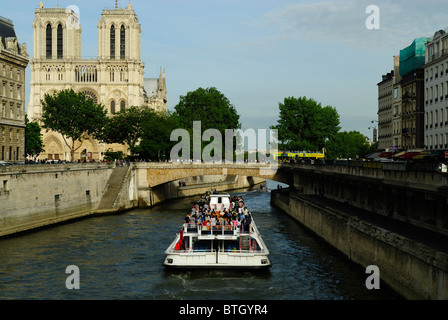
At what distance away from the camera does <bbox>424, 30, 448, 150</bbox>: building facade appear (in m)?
64.4

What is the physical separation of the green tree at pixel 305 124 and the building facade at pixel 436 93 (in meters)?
48.7

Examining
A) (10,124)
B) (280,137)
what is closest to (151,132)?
(280,137)

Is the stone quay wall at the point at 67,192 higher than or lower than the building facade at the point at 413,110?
lower

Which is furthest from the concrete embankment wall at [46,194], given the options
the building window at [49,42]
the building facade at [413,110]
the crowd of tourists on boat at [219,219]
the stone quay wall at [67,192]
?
the building window at [49,42]

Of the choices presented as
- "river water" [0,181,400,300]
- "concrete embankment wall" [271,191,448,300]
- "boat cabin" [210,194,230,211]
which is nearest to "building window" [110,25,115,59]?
"river water" [0,181,400,300]

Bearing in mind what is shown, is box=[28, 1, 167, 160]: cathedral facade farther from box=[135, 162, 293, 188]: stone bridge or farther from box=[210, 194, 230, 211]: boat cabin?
box=[210, 194, 230, 211]: boat cabin

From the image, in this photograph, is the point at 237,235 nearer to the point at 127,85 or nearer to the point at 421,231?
the point at 421,231

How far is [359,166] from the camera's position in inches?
1746

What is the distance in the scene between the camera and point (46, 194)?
2213 inches

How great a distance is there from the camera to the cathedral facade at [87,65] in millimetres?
157500

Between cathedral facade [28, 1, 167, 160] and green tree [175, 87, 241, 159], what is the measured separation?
1168 inches

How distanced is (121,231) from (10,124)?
99.2ft

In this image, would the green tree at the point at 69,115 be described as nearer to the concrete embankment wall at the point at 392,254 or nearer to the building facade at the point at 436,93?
the building facade at the point at 436,93
